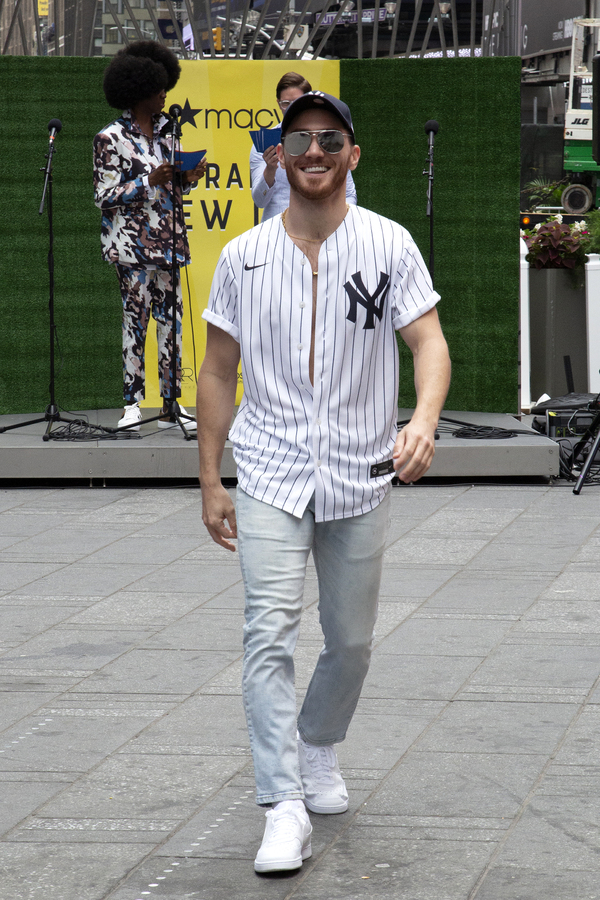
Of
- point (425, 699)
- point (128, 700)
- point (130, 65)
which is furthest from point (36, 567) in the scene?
point (130, 65)

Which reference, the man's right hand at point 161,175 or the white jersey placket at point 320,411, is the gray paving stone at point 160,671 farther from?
the man's right hand at point 161,175

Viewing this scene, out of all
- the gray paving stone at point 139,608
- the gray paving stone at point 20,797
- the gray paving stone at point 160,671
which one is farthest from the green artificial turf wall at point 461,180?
the gray paving stone at point 20,797

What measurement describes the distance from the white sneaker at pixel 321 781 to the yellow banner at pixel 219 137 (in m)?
6.40

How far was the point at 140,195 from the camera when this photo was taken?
846 cm

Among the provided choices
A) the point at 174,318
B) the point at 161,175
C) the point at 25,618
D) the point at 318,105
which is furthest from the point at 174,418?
the point at 318,105

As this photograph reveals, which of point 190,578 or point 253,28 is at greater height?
point 253,28

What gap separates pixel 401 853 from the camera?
3213 mm

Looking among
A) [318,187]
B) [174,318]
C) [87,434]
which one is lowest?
[87,434]

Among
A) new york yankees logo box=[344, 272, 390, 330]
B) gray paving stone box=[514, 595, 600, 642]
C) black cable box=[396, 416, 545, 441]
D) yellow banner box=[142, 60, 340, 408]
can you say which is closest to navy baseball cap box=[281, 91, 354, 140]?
new york yankees logo box=[344, 272, 390, 330]

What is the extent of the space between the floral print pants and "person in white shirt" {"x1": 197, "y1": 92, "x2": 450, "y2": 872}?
18.0 ft

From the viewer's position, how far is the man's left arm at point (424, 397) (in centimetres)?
297

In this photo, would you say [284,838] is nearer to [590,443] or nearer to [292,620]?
[292,620]

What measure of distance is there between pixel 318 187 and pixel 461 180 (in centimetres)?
676

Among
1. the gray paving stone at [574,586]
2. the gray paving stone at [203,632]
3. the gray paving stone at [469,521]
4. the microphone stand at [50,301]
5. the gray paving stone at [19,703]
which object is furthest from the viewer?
the microphone stand at [50,301]
